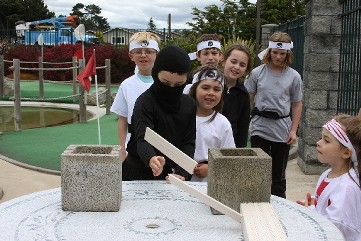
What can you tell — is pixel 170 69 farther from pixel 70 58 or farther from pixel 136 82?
pixel 70 58

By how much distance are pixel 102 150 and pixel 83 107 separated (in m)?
8.35

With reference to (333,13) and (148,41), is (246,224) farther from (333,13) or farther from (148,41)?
(333,13)

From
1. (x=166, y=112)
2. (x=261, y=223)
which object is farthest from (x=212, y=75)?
(x=261, y=223)

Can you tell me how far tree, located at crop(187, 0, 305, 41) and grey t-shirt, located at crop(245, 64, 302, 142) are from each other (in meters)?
15.6

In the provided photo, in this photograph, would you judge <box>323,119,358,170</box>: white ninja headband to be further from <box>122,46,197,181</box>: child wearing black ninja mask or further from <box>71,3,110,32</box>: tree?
<box>71,3,110,32</box>: tree

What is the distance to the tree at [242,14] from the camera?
20484 mm

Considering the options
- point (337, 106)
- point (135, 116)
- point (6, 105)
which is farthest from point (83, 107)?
point (135, 116)

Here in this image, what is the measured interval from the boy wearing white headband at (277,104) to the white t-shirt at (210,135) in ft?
4.12

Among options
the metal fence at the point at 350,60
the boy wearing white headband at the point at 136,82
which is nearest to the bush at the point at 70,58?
the metal fence at the point at 350,60

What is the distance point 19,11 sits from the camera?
184ft

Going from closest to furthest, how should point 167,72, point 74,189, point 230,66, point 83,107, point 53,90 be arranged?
point 74,189 < point 167,72 < point 230,66 < point 83,107 < point 53,90

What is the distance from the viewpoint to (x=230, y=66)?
3.89m

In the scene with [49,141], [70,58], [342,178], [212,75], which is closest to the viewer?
[342,178]

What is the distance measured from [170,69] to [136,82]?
1.09m
